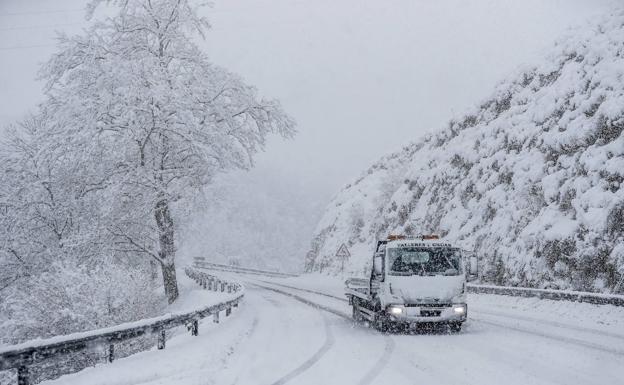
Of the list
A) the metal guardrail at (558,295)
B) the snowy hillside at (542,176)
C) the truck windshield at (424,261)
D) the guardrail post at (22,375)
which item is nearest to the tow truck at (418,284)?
the truck windshield at (424,261)

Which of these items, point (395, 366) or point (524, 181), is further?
point (524, 181)

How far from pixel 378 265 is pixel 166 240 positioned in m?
9.98

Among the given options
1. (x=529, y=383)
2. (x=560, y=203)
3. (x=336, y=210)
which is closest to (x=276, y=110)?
(x=560, y=203)

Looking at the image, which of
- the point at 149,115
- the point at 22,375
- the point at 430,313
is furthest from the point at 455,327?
the point at 149,115

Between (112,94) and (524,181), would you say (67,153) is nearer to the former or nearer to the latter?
(112,94)

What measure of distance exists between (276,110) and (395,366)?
49.6 feet

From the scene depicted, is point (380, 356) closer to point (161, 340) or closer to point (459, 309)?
point (459, 309)

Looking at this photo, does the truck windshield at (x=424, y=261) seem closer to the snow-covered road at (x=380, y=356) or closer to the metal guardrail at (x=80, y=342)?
the snow-covered road at (x=380, y=356)

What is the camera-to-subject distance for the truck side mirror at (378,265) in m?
13.6

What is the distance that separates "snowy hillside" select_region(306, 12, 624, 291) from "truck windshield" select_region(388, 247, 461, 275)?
7661 mm

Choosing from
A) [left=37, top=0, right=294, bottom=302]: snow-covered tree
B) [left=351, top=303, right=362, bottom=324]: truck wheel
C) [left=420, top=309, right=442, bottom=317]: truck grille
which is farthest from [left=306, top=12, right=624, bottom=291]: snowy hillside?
[left=37, top=0, right=294, bottom=302]: snow-covered tree

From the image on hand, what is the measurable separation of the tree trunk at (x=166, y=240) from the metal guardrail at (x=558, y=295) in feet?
41.1

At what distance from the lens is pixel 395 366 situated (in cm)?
855

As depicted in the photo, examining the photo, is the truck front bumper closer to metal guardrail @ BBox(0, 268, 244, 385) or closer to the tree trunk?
metal guardrail @ BBox(0, 268, 244, 385)
